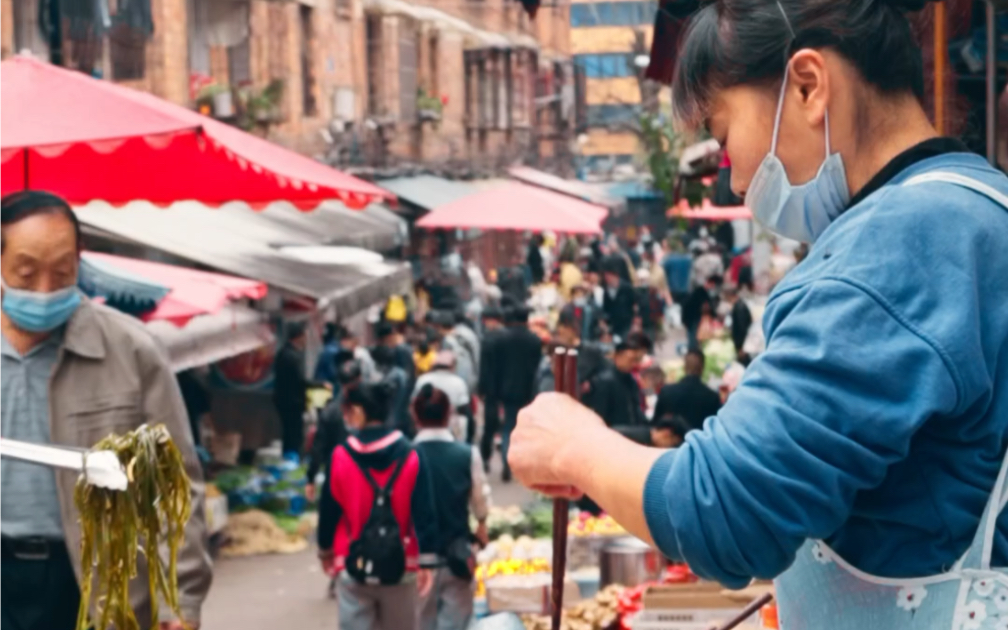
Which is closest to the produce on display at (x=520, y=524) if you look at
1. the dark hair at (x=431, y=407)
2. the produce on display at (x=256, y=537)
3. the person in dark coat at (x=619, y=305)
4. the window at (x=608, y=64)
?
the dark hair at (x=431, y=407)

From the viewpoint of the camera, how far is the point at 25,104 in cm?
532

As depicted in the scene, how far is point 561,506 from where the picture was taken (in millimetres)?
2066

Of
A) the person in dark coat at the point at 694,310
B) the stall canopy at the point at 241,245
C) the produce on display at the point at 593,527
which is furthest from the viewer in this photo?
the person in dark coat at the point at 694,310

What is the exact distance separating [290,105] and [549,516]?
13.7 m

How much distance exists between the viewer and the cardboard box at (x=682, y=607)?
550cm

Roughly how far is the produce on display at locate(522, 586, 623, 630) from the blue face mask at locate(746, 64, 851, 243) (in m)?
4.75

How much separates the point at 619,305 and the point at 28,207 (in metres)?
18.9

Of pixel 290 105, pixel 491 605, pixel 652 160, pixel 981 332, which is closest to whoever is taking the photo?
pixel 981 332

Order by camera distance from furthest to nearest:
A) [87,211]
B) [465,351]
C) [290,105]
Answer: [290,105] → [465,351] → [87,211]

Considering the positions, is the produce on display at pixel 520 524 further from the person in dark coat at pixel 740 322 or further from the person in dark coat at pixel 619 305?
the person in dark coat at pixel 619 305

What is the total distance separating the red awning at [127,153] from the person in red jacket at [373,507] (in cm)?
109

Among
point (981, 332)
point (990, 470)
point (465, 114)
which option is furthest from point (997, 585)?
point (465, 114)

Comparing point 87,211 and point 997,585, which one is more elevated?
point 87,211

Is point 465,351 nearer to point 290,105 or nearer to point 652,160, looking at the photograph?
point 290,105
